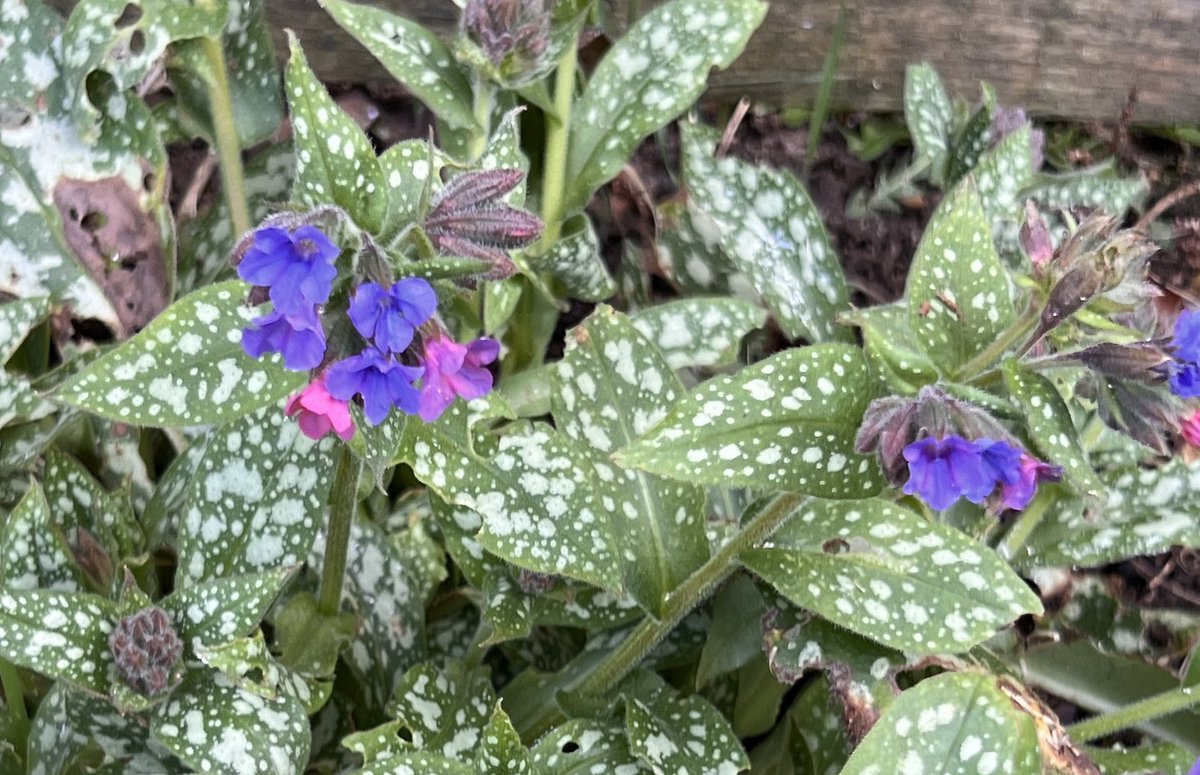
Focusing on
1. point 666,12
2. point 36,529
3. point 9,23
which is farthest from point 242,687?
point 666,12

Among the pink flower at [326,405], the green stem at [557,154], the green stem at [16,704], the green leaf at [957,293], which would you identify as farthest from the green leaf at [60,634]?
the green leaf at [957,293]

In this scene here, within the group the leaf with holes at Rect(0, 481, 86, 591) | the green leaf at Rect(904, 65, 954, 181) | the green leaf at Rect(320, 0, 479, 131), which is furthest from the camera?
the green leaf at Rect(904, 65, 954, 181)

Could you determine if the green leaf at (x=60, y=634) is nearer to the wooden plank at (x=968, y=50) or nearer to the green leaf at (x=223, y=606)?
the green leaf at (x=223, y=606)

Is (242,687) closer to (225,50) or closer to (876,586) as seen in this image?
(876,586)

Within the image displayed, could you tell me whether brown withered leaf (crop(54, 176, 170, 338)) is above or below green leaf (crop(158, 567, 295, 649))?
above

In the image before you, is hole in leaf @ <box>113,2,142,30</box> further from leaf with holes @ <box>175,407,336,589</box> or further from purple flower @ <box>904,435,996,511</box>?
purple flower @ <box>904,435,996,511</box>

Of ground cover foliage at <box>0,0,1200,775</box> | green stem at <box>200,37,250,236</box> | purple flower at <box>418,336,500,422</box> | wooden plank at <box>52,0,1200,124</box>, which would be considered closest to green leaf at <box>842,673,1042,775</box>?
ground cover foliage at <box>0,0,1200,775</box>
